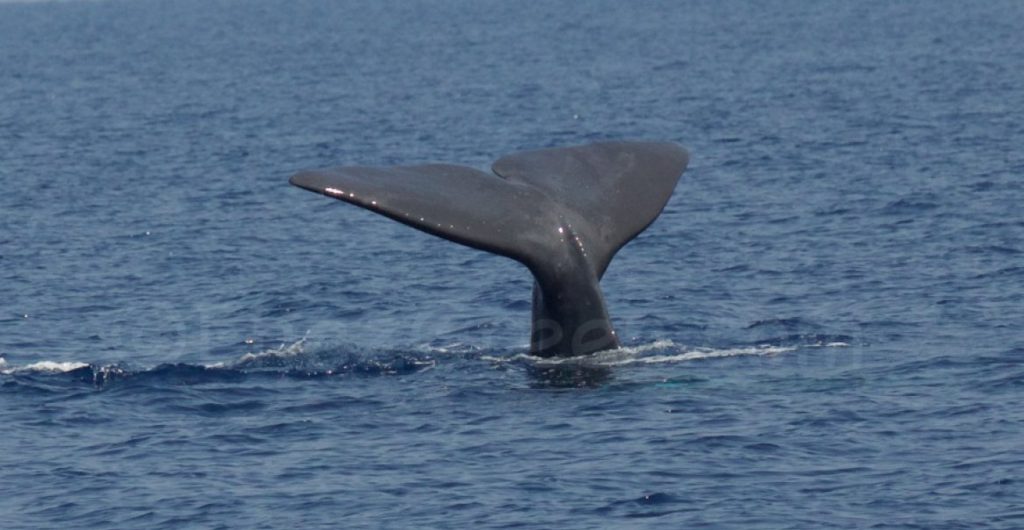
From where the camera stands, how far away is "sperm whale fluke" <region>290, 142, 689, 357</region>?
17.7 metres

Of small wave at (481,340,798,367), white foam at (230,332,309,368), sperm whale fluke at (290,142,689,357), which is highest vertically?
sperm whale fluke at (290,142,689,357)

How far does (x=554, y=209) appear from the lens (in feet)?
61.9

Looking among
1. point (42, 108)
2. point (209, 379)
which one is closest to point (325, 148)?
point (42, 108)

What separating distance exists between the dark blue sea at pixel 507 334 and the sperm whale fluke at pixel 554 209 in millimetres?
627

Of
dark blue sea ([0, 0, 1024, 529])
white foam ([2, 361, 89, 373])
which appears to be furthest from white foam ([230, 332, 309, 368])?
white foam ([2, 361, 89, 373])

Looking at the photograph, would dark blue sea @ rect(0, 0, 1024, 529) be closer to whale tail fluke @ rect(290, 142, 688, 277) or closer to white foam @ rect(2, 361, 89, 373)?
white foam @ rect(2, 361, 89, 373)

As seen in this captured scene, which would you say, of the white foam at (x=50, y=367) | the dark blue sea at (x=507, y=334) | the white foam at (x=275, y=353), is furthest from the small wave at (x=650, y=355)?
the white foam at (x=50, y=367)

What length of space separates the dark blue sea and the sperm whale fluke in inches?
24.7

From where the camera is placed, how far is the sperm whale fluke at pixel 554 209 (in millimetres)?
17688

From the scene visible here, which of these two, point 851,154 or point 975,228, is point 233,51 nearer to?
point 851,154

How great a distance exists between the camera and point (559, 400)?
19.1 meters

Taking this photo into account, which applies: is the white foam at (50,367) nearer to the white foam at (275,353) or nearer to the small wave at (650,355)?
the white foam at (275,353)

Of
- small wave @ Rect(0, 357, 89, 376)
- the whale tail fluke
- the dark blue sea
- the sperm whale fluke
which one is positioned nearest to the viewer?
the dark blue sea

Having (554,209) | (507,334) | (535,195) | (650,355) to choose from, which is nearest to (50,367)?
(507,334)
